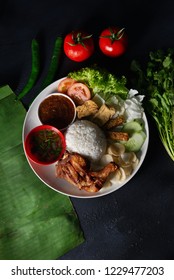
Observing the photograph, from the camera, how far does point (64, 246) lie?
4242 millimetres

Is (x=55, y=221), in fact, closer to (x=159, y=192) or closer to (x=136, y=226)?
(x=136, y=226)

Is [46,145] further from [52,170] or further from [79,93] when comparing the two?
[79,93]

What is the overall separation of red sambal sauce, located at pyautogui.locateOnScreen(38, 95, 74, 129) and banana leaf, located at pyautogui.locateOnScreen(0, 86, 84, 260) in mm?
477

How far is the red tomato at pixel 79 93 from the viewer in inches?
163

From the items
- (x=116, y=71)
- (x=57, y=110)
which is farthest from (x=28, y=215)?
(x=116, y=71)

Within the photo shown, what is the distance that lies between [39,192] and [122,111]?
4.10 feet

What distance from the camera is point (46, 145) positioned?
402 cm

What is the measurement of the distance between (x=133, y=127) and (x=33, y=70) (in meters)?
1.30

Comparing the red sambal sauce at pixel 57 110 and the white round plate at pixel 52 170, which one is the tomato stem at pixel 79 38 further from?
the red sambal sauce at pixel 57 110

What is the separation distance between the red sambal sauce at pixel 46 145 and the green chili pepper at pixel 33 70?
0.62m

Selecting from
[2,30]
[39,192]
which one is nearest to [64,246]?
[39,192]

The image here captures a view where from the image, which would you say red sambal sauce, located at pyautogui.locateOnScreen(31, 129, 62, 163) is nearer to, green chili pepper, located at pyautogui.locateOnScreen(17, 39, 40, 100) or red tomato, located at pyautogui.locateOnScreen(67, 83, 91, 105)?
red tomato, located at pyautogui.locateOnScreen(67, 83, 91, 105)

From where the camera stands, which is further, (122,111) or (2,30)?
(2,30)

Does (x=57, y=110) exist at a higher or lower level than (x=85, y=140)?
higher
